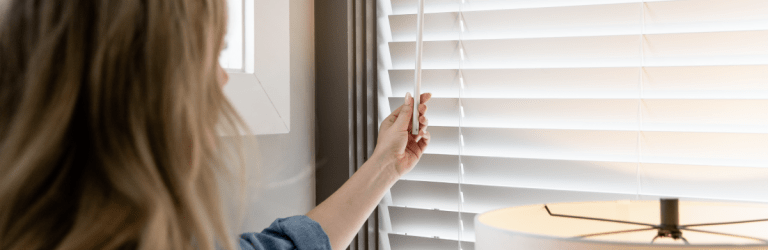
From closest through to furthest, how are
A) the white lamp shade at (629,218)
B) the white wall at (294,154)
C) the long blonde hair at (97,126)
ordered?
1. the long blonde hair at (97,126)
2. the white lamp shade at (629,218)
3. the white wall at (294,154)

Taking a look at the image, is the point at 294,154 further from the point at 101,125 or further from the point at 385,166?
the point at 101,125

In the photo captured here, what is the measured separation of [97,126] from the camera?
0.32m

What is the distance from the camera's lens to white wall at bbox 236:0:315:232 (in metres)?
0.80

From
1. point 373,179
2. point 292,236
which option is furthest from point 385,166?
point 292,236

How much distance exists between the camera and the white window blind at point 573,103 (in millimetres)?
706

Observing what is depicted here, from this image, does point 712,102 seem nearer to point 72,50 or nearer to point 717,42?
point 717,42

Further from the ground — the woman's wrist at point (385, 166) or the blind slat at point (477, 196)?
the woman's wrist at point (385, 166)

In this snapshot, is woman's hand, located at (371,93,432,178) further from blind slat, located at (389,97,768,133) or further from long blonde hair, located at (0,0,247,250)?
long blonde hair, located at (0,0,247,250)

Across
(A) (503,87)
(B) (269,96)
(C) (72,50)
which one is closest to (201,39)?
(C) (72,50)

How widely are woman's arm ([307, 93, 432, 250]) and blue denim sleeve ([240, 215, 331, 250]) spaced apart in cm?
4

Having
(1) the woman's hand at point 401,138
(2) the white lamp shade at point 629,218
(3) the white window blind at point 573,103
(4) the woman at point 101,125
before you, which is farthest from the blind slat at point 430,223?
(4) the woman at point 101,125

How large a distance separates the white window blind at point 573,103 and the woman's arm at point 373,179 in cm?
11

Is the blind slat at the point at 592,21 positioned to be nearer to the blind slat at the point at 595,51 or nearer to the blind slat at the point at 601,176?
the blind slat at the point at 595,51

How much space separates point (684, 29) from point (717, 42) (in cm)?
4
